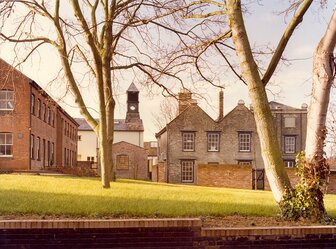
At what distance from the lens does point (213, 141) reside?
4797 centimetres

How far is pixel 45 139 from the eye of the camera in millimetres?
43750

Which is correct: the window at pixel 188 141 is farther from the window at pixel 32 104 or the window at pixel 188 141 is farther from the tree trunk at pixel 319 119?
the tree trunk at pixel 319 119

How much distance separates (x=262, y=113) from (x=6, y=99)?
28.7 meters

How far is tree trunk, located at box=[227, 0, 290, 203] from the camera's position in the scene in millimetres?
10227

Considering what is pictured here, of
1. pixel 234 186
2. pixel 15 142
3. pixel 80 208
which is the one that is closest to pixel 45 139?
pixel 15 142

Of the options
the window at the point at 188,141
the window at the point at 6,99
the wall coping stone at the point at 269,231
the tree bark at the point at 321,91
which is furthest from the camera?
the window at the point at 188,141

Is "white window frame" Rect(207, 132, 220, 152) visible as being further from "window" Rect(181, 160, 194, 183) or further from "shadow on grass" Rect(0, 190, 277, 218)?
"shadow on grass" Rect(0, 190, 277, 218)

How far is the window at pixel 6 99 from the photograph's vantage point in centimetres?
3525

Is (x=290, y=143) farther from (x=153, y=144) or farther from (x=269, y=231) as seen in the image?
(x=269, y=231)

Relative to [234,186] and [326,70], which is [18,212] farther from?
[234,186]

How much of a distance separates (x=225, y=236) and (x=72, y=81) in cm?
1171

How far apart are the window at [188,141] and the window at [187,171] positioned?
1338 millimetres

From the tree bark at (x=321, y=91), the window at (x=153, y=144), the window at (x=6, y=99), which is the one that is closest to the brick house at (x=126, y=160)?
the window at (x=6, y=99)

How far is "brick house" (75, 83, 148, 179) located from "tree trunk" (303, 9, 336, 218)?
157 ft
